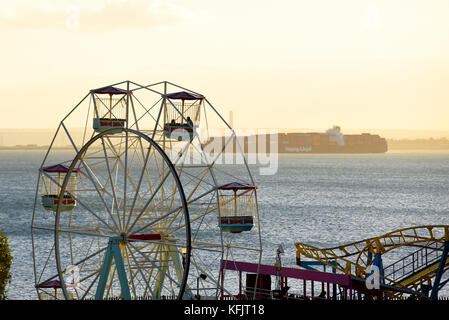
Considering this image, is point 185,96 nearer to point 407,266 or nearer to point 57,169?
point 57,169

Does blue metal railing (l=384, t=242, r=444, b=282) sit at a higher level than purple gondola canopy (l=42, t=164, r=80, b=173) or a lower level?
lower

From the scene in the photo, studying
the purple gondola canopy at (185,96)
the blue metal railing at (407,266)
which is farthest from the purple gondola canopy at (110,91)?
the blue metal railing at (407,266)

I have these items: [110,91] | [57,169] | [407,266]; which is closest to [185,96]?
[110,91]

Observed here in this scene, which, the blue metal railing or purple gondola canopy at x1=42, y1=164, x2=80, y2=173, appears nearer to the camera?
purple gondola canopy at x1=42, y1=164, x2=80, y2=173

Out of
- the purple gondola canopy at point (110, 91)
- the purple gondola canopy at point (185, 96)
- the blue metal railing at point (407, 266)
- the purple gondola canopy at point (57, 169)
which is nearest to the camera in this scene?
the purple gondola canopy at point (185, 96)

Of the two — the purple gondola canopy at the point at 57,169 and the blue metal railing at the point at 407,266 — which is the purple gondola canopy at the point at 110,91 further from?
the blue metal railing at the point at 407,266

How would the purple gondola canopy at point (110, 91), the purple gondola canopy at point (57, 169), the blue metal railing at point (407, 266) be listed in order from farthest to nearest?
1. the blue metal railing at point (407, 266)
2. the purple gondola canopy at point (57, 169)
3. the purple gondola canopy at point (110, 91)

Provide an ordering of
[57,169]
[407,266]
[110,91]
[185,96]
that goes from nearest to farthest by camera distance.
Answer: [185,96]
[110,91]
[57,169]
[407,266]

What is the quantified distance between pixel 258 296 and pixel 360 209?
417 ft

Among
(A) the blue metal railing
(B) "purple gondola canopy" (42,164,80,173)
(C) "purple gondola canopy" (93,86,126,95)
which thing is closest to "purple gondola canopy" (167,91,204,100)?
(C) "purple gondola canopy" (93,86,126,95)

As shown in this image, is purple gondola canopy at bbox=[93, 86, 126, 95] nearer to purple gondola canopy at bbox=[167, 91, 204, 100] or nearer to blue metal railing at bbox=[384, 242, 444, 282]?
purple gondola canopy at bbox=[167, 91, 204, 100]

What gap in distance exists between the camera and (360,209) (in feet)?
569
